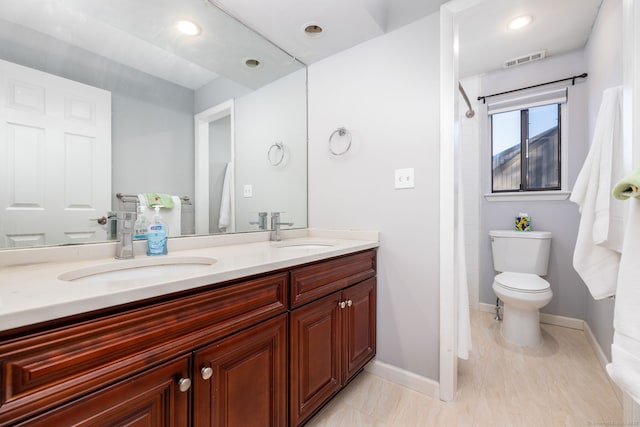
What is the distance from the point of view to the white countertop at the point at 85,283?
1.82 ft

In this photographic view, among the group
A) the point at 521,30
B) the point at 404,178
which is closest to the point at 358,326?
the point at 404,178

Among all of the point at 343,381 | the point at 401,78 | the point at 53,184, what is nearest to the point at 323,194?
the point at 401,78

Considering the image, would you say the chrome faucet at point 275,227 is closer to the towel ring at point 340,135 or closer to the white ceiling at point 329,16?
the towel ring at point 340,135

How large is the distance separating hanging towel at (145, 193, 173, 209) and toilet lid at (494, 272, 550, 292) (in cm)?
229

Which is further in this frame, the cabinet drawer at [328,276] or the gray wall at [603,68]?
the gray wall at [603,68]

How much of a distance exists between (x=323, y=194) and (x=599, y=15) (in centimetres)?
219

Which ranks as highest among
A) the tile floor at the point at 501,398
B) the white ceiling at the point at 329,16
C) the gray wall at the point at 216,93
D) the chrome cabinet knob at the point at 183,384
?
the white ceiling at the point at 329,16

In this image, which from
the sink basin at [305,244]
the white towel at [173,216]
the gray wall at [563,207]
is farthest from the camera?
the gray wall at [563,207]

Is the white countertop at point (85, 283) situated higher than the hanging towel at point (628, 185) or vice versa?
the hanging towel at point (628, 185)

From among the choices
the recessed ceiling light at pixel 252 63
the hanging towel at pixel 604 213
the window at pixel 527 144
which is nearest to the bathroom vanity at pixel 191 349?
the hanging towel at pixel 604 213

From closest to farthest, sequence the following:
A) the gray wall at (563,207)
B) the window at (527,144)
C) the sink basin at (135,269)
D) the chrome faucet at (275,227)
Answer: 1. the sink basin at (135,269)
2. the chrome faucet at (275,227)
3. the gray wall at (563,207)
4. the window at (527,144)

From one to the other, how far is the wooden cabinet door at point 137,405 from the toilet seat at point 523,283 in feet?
7.09

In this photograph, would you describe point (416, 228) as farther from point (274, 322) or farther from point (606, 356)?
point (606, 356)

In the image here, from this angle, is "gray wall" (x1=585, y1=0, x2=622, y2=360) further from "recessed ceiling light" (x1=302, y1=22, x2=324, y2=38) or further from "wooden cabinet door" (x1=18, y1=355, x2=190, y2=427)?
"wooden cabinet door" (x1=18, y1=355, x2=190, y2=427)
